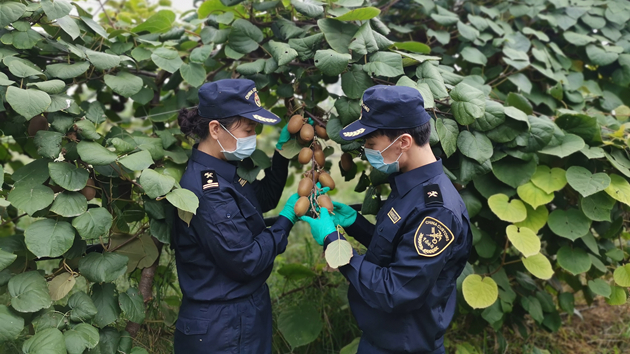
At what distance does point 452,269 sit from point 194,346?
1164 mm

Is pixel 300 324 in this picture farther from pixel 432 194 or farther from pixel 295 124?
pixel 432 194

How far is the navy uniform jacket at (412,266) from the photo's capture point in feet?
5.86

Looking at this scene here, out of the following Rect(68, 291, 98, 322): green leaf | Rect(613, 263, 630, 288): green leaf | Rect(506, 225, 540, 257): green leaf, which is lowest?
Rect(613, 263, 630, 288): green leaf

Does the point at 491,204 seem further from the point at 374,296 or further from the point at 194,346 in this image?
the point at 194,346

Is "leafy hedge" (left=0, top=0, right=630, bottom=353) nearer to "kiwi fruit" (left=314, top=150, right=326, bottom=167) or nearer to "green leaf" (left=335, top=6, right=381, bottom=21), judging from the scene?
"green leaf" (left=335, top=6, right=381, bottom=21)

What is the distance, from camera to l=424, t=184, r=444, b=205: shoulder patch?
1860 mm

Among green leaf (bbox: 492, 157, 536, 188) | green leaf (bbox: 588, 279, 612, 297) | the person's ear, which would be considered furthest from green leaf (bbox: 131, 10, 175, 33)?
green leaf (bbox: 588, 279, 612, 297)

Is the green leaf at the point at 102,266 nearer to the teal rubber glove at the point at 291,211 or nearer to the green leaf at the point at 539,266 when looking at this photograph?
the teal rubber glove at the point at 291,211

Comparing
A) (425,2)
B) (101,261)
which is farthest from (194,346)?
(425,2)

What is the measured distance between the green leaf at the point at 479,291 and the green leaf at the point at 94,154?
70.5 inches

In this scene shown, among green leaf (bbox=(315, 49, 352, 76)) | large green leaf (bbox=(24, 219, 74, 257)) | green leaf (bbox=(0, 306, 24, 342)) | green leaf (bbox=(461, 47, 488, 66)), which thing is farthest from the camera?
green leaf (bbox=(461, 47, 488, 66))

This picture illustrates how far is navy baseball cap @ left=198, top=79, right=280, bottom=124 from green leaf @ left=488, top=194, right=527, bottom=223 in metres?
1.20

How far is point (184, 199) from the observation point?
6.21ft

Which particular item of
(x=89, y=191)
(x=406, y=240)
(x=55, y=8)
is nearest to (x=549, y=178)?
(x=406, y=240)
